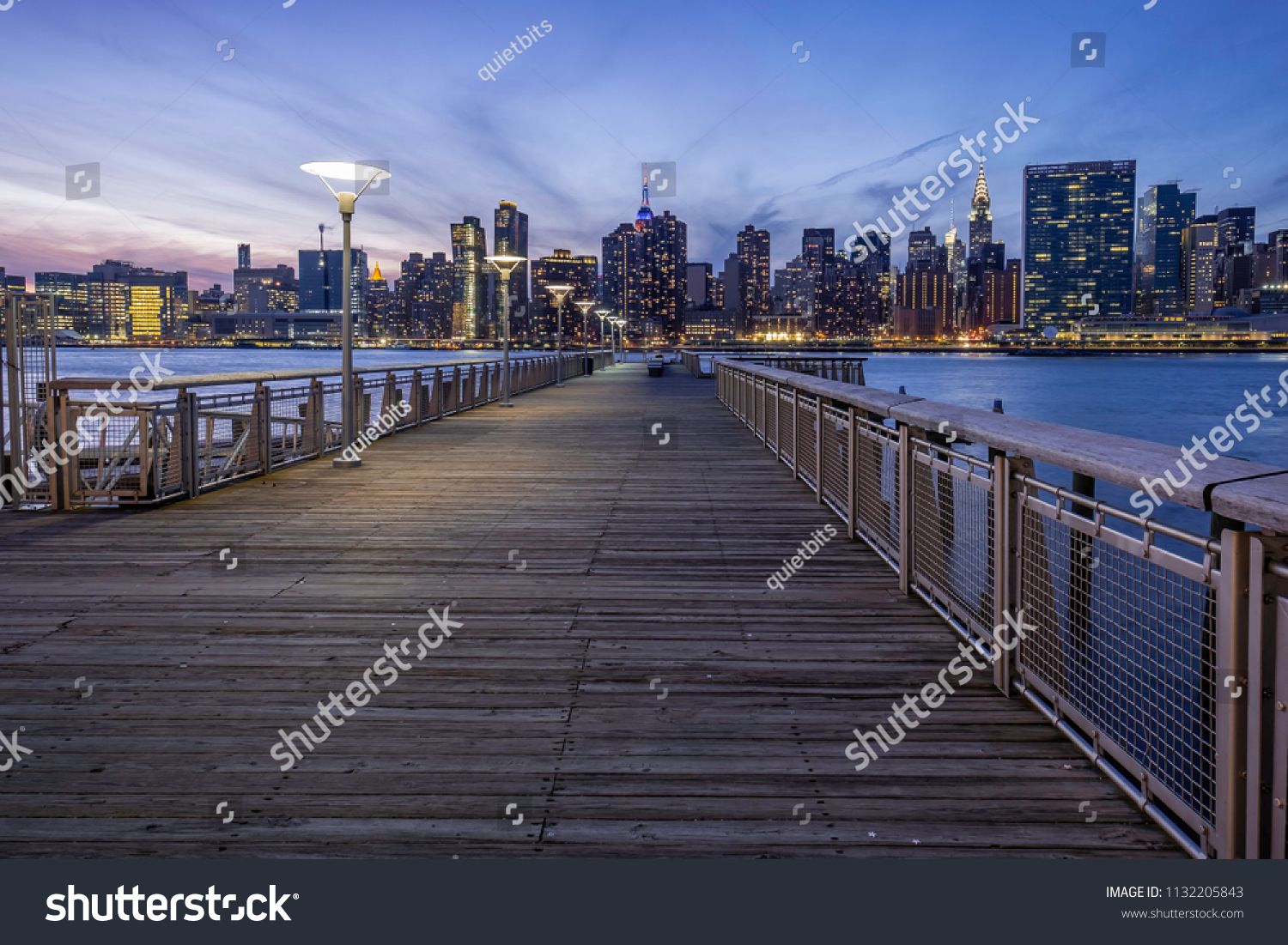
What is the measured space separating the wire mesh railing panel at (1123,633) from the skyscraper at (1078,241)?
199412 millimetres

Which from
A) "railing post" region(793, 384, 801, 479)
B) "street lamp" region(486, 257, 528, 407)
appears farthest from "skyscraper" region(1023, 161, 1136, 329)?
"railing post" region(793, 384, 801, 479)

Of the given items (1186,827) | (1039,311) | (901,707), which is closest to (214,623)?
(901,707)

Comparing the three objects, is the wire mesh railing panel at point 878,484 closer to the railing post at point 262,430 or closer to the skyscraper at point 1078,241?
the railing post at point 262,430

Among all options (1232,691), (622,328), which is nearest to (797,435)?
(1232,691)

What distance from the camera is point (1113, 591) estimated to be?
2.96m

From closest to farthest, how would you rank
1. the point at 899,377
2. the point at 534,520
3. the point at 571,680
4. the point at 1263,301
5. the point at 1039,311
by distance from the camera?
the point at 571,680, the point at 534,520, the point at 899,377, the point at 1263,301, the point at 1039,311

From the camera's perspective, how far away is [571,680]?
3514mm

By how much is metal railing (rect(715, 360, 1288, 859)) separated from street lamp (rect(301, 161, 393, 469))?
23.2 feet

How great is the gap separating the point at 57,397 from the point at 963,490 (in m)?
7.18

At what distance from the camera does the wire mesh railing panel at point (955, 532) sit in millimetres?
3764

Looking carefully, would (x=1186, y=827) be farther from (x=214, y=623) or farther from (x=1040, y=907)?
(x=214, y=623)

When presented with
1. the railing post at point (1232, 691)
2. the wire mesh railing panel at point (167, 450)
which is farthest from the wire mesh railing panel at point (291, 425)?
the railing post at point (1232, 691)

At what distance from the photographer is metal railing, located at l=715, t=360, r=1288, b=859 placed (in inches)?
75.4

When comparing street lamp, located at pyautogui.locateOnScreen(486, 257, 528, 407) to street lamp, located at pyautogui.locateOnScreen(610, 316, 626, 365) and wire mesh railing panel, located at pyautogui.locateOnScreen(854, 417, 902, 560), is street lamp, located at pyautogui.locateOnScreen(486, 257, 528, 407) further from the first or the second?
street lamp, located at pyautogui.locateOnScreen(610, 316, 626, 365)
